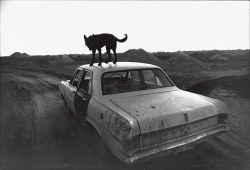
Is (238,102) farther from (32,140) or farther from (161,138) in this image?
(32,140)

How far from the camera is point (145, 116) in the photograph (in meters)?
2.77

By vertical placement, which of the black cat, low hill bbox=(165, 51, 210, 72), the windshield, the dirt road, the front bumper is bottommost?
the dirt road

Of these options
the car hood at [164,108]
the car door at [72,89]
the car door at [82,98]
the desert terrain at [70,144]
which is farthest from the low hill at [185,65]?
the car hood at [164,108]

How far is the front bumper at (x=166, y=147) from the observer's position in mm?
2670

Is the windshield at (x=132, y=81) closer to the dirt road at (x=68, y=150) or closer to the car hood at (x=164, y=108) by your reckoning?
the car hood at (x=164, y=108)

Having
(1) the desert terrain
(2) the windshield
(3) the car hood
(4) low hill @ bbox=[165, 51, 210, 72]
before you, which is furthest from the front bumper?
(4) low hill @ bbox=[165, 51, 210, 72]

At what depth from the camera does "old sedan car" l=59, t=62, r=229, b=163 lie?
269 centimetres

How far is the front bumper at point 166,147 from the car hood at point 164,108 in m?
0.26

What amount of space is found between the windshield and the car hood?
0.30m

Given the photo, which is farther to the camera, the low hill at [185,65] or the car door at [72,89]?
the low hill at [185,65]

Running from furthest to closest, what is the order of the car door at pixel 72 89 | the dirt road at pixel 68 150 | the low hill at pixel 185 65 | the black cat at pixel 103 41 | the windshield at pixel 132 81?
the low hill at pixel 185 65 < the car door at pixel 72 89 < the black cat at pixel 103 41 < the windshield at pixel 132 81 < the dirt road at pixel 68 150

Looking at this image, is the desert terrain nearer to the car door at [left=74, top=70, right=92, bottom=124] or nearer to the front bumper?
the car door at [left=74, top=70, right=92, bottom=124]

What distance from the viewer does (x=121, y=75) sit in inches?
178

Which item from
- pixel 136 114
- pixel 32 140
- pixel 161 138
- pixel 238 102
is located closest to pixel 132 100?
pixel 136 114
